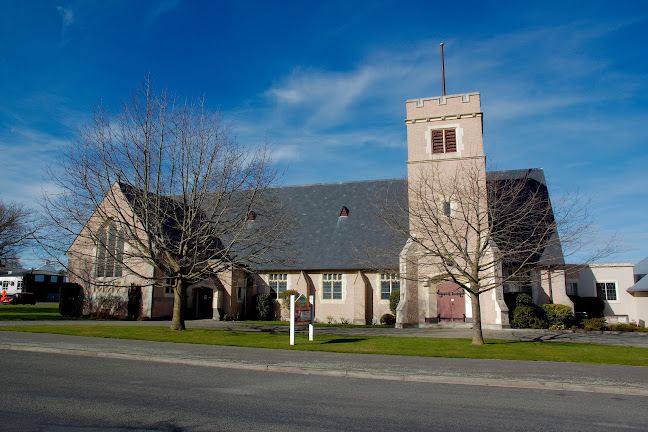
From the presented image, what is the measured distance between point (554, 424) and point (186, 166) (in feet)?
54.7

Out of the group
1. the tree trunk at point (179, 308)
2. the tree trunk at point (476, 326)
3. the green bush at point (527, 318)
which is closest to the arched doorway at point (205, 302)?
the tree trunk at point (179, 308)

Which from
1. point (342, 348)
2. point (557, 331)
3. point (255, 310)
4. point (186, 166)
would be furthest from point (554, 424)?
point (255, 310)

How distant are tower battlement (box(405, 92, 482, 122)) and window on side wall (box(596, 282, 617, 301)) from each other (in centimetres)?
1349

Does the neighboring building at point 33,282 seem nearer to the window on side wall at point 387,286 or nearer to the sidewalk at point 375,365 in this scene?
the window on side wall at point 387,286

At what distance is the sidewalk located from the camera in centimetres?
1014

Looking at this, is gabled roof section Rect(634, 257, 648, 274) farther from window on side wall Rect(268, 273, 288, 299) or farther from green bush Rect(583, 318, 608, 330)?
window on side wall Rect(268, 273, 288, 299)

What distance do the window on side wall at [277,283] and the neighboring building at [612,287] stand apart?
17.1 metres

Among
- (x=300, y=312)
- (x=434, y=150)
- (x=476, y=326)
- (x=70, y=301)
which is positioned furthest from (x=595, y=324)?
(x=70, y=301)

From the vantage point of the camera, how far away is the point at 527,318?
24172 millimetres

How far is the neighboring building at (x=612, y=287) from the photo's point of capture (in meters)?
28.0

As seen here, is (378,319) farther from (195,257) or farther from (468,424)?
(468,424)

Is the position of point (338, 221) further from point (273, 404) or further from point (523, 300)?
point (273, 404)

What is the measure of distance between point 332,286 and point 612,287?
672 inches

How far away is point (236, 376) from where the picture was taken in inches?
415
